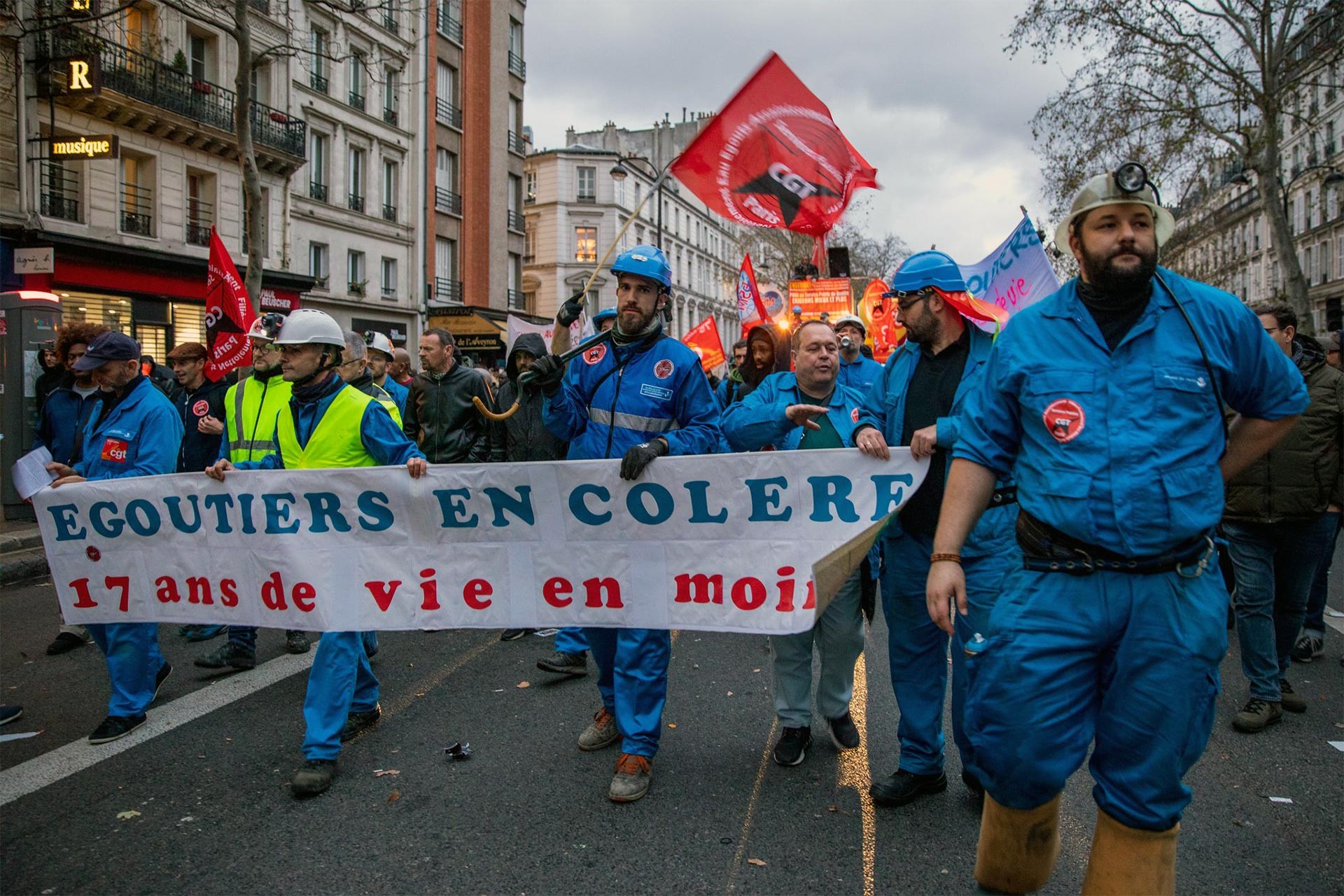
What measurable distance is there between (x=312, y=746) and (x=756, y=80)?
3.94 metres

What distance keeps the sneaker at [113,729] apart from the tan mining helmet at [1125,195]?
4.68 metres

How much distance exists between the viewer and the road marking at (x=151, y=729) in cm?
411

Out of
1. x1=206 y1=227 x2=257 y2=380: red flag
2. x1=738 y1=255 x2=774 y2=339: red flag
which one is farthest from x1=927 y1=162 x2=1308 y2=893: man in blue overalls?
x1=738 y1=255 x2=774 y2=339: red flag

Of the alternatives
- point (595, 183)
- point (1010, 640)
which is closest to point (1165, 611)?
point (1010, 640)

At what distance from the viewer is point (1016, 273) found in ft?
24.1

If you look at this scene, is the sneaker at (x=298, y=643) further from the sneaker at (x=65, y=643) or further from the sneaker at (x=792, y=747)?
the sneaker at (x=792, y=747)

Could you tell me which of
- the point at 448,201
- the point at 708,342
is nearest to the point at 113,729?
the point at 708,342

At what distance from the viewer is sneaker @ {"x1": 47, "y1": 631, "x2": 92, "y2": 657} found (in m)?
6.27

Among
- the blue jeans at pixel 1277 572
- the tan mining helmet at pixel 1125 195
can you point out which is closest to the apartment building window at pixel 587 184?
the blue jeans at pixel 1277 572

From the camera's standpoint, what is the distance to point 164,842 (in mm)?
3521

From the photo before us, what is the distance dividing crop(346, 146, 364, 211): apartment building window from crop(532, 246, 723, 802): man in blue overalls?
27422mm

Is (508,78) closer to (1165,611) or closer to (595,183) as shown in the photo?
(595,183)

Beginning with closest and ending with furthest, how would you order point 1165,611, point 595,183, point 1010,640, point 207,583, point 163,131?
point 1165,611
point 1010,640
point 207,583
point 163,131
point 595,183

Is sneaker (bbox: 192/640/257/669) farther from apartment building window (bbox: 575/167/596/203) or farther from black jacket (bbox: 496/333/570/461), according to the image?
apartment building window (bbox: 575/167/596/203)
